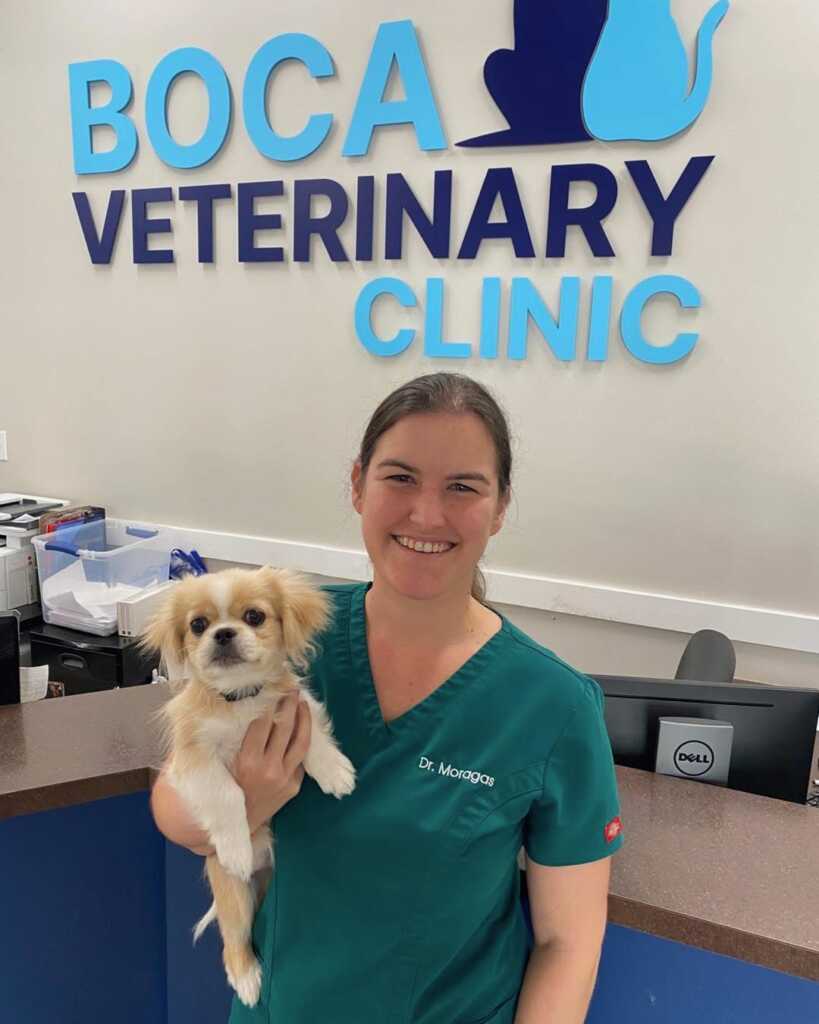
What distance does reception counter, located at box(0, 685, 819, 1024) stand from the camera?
105 centimetres

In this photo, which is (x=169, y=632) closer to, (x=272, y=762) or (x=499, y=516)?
(x=272, y=762)

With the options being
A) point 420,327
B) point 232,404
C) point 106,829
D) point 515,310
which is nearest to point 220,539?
point 232,404

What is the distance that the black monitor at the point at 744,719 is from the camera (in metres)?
1.32

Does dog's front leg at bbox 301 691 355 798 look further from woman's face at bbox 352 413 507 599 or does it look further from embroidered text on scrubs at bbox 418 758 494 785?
woman's face at bbox 352 413 507 599

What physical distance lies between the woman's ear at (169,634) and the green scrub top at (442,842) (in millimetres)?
245

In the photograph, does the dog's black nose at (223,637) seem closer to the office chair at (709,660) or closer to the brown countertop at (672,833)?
the brown countertop at (672,833)

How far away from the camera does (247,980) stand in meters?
1.08

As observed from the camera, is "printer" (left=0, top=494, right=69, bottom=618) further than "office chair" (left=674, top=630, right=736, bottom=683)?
Yes

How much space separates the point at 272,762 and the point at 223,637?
0.17 m

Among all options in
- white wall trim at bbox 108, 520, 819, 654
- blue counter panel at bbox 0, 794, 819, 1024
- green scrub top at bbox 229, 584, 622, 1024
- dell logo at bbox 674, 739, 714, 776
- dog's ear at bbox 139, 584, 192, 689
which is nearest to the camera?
green scrub top at bbox 229, 584, 622, 1024

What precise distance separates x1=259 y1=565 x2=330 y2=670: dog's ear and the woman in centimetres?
10

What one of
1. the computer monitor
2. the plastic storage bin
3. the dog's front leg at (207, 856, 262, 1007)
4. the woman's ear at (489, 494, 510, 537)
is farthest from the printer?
the woman's ear at (489, 494, 510, 537)

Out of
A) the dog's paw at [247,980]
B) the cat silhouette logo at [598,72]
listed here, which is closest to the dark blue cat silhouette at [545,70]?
the cat silhouette logo at [598,72]

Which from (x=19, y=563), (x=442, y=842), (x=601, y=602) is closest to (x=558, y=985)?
(x=442, y=842)
